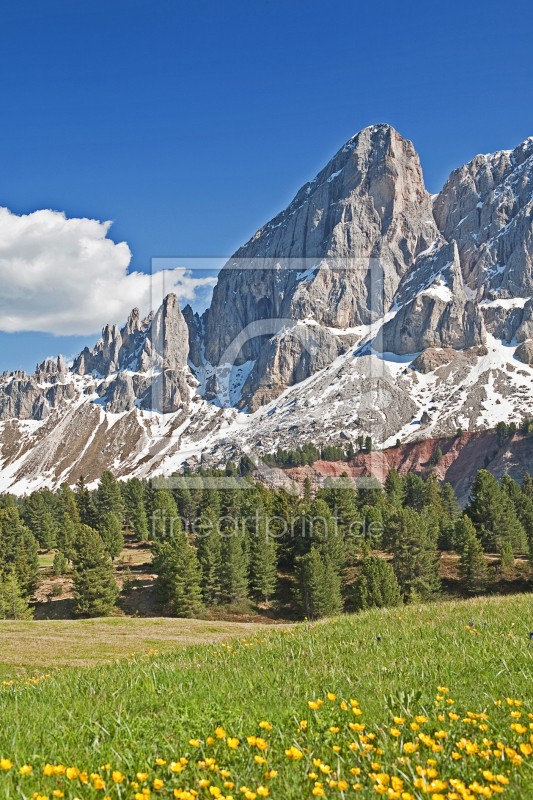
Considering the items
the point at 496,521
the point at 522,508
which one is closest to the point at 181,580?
the point at 496,521

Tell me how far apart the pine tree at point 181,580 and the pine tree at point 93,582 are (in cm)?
594

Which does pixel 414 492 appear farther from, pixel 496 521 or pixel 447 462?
pixel 447 462

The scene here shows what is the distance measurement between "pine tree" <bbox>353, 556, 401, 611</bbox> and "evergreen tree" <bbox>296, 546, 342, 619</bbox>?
10.7 feet

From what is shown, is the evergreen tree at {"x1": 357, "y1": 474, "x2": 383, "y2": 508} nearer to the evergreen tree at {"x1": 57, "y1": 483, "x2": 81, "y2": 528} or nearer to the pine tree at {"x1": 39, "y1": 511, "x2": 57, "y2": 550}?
the evergreen tree at {"x1": 57, "y1": 483, "x2": 81, "y2": 528}

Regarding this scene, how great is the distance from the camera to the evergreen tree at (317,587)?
5088 centimetres

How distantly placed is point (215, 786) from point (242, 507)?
2781 inches

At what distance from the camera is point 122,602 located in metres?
56.8

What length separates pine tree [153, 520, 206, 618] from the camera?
51688mm

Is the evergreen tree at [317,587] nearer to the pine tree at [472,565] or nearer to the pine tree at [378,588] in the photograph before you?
the pine tree at [378,588]

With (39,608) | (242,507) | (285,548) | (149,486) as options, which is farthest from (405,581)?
(149,486)

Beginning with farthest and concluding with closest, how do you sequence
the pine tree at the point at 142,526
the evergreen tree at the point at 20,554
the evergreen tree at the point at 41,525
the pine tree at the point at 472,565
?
the evergreen tree at the point at 41,525 < the pine tree at the point at 142,526 < the evergreen tree at the point at 20,554 < the pine tree at the point at 472,565

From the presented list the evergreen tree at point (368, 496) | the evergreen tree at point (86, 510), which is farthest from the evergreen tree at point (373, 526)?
the evergreen tree at point (86, 510)

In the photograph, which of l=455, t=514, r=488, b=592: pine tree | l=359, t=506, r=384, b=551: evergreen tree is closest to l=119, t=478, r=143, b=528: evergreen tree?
l=359, t=506, r=384, b=551: evergreen tree

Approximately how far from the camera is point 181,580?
52.2m
